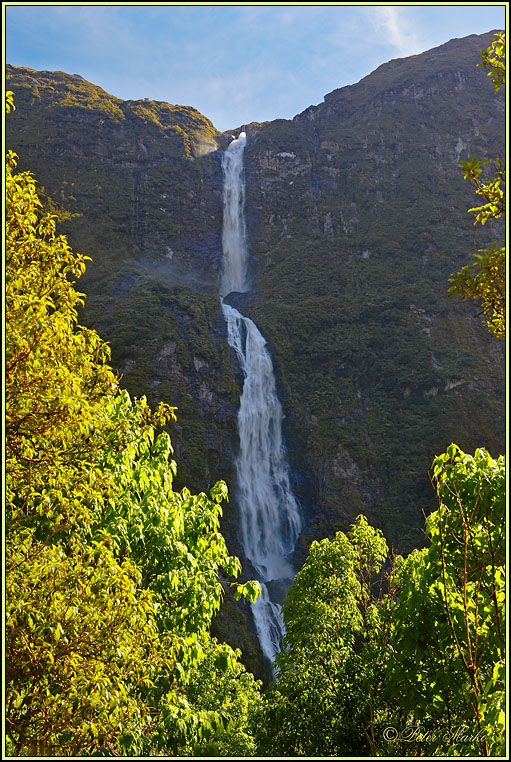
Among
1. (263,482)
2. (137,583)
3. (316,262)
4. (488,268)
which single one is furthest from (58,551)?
(316,262)

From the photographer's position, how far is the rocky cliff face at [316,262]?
36469 millimetres

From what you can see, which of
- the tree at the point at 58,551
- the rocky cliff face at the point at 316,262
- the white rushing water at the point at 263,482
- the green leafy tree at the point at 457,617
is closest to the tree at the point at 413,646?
the green leafy tree at the point at 457,617

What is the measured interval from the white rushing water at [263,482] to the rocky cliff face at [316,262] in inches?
39.1

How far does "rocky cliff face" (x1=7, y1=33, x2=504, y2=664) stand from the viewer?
36469 mm

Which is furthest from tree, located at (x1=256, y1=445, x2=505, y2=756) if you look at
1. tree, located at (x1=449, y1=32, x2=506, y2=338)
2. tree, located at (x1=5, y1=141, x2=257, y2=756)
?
tree, located at (x1=5, y1=141, x2=257, y2=756)

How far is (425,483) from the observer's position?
3497 cm

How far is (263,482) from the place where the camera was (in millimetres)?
33062

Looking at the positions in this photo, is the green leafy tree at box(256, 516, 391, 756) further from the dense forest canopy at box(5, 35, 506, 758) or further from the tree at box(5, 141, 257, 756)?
the tree at box(5, 141, 257, 756)

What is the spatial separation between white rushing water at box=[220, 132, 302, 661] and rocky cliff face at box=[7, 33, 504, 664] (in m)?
0.99

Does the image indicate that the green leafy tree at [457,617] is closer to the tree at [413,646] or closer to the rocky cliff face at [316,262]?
the tree at [413,646]

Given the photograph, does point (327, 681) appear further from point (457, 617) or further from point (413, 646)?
point (457, 617)

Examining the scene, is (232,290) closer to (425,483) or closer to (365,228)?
(365,228)

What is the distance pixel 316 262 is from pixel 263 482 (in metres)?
28.1

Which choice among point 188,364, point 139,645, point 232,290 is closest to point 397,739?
point 139,645
